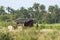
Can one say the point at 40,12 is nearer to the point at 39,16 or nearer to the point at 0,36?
the point at 39,16

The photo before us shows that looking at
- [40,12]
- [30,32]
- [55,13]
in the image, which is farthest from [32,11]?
[30,32]

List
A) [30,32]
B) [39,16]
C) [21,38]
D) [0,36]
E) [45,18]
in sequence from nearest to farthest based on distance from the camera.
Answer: [0,36], [21,38], [30,32], [45,18], [39,16]

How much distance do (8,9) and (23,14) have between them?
14.8 feet

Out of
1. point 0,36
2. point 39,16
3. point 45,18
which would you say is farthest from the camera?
point 39,16

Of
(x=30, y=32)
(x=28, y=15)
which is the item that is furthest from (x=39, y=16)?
(x=30, y=32)

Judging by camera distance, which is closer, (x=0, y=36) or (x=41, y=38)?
(x=0, y=36)

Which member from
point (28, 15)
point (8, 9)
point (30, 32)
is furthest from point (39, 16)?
point (30, 32)

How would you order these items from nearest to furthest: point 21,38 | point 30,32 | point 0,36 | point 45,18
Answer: point 0,36
point 21,38
point 30,32
point 45,18

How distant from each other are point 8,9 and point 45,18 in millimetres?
11563

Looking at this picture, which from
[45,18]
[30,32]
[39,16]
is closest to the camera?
[30,32]

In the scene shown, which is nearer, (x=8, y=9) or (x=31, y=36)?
(x=31, y=36)

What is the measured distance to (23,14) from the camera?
56688mm

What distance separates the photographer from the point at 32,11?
58094 millimetres

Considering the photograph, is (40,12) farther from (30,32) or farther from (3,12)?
(30,32)
